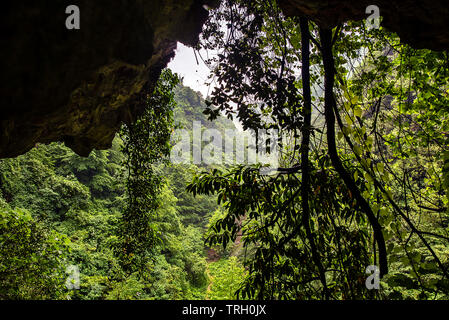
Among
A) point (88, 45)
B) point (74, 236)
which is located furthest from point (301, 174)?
point (74, 236)

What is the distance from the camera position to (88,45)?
127cm

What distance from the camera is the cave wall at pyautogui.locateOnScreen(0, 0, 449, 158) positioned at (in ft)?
3.50

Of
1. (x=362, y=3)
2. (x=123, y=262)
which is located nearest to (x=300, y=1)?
(x=362, y=3)

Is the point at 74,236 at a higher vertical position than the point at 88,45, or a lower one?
lower

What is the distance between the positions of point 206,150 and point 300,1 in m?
32.8

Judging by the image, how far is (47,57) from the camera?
1130 mm

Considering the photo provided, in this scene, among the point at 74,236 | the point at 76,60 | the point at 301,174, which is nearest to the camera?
the point at 76,60

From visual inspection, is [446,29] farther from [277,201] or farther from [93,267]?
[93,267]

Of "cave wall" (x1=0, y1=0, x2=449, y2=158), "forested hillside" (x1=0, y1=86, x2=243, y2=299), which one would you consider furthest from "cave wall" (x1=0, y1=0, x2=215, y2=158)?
"forested hillside" (x1=0, y1=86, x2=243, y2=299)

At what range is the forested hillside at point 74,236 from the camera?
11.1 feet

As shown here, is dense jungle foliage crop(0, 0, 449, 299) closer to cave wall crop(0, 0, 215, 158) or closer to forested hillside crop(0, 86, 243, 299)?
forested hillside crop(0, 86, 243, 299)

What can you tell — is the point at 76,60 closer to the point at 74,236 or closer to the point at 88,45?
the point at 88,45

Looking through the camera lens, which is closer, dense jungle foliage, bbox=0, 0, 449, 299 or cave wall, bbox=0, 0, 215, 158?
cave wall, bbox=0, 0, 215, 158

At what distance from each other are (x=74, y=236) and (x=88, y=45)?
37.3 ft
